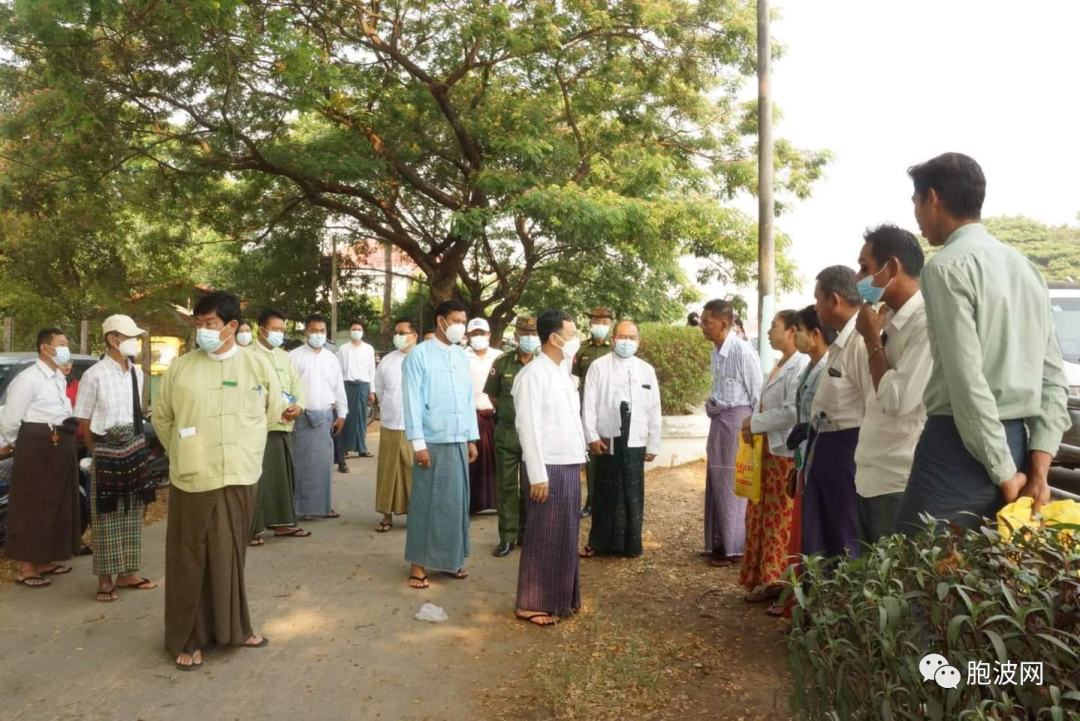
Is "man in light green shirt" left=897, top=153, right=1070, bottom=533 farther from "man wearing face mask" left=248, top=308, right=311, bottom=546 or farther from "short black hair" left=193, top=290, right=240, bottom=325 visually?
"man wearing face mask" left=248, top=308, right=311, bottom=546

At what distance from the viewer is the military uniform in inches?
290

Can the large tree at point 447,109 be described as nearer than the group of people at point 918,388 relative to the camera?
No

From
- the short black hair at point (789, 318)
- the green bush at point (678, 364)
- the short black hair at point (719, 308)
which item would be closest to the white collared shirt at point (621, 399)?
the short black hair at point (719, 308)

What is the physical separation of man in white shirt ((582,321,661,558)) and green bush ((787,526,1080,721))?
4.59 m

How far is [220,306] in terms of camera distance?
472 centimetres

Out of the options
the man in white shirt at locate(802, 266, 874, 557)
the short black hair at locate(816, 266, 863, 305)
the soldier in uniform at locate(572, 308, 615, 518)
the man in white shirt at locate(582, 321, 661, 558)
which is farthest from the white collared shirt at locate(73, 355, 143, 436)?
the short black hair at locate(816, 266, 863, 305)

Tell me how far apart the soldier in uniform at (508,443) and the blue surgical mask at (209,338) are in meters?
3.05

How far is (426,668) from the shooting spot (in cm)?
457

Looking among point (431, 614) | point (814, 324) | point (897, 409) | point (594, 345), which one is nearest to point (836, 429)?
point (814, 324)

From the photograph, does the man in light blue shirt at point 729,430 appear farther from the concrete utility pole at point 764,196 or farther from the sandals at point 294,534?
the sandals at point 294,534

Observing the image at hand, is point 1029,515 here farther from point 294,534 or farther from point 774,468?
point 294,534

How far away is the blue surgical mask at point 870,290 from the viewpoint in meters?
3.37

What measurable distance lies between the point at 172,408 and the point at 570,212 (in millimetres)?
8265

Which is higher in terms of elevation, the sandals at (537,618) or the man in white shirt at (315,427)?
the man in white shirt at (315,427)
